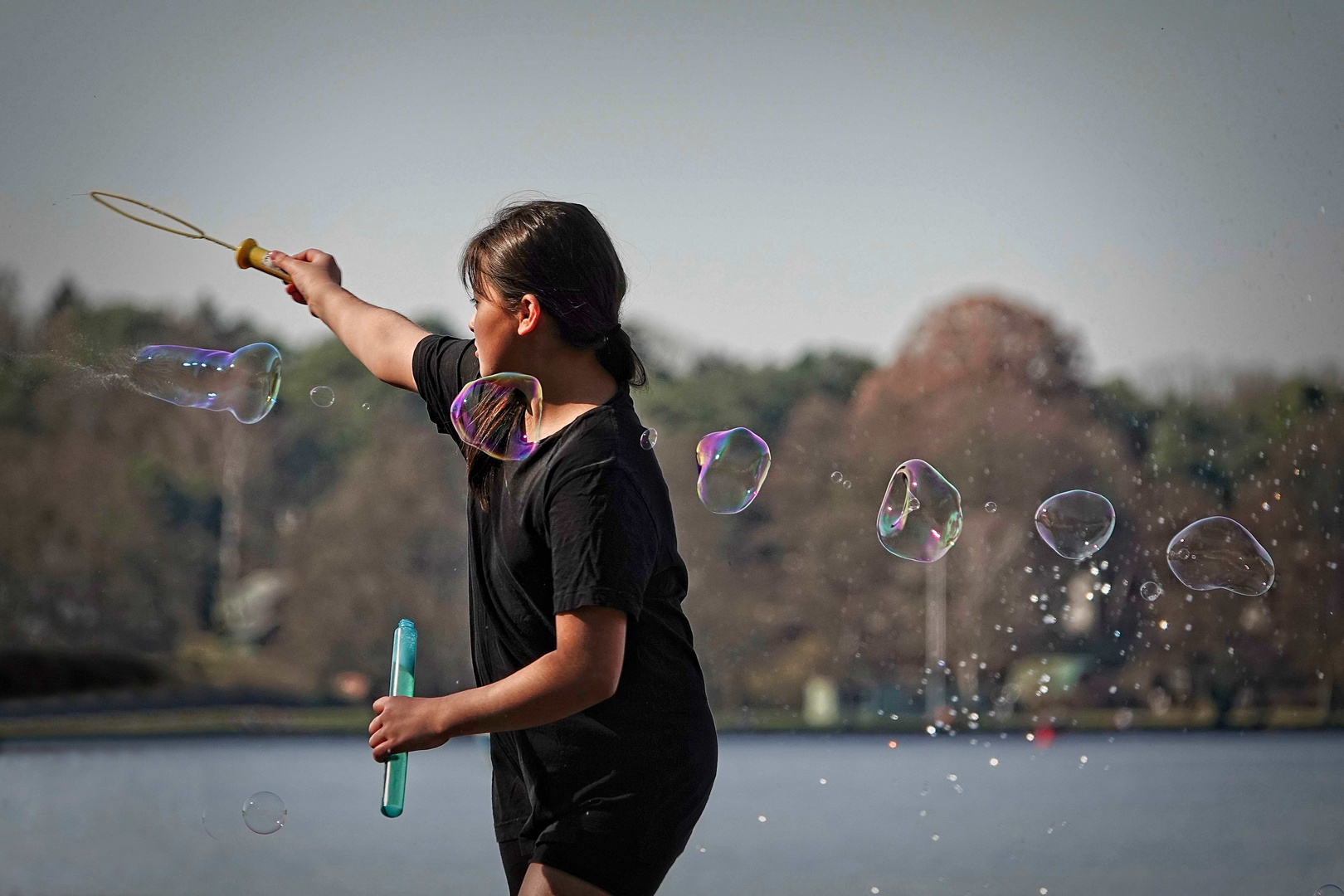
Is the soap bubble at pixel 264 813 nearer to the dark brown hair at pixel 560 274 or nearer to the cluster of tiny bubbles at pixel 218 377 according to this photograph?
the cluster of tiny bubbles at pixel 218 377

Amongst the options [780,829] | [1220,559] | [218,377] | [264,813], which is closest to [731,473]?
[218,377]

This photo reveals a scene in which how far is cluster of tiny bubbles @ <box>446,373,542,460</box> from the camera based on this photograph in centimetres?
212

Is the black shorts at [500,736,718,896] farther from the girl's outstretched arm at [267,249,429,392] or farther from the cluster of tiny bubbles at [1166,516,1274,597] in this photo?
the cluster of tiny bubbles at [1166,516,1274,597]

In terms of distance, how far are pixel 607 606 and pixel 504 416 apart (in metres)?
0.44

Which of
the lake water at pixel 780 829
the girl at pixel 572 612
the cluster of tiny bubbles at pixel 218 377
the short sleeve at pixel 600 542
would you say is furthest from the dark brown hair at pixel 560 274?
the lake water at pixel 780 829

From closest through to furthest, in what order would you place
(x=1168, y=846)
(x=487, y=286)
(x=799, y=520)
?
(x=487, y=286) < (x=1168, y=846) < (x=799, y=520)

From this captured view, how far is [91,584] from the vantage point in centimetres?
3334

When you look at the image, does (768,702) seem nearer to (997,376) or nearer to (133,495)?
(997,376)

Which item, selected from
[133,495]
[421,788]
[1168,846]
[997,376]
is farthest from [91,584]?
[1168,846]

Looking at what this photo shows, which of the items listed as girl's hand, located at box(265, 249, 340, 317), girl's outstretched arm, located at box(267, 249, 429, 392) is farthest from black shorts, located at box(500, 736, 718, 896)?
girl's hand, located at box(265, 249, 340, 317)

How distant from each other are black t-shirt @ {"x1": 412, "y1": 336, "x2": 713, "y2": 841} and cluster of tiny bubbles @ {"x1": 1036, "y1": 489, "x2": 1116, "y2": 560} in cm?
325

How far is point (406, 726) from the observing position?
6.26 ft

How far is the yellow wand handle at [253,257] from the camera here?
2602 millimetres

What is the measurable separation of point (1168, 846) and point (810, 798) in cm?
643
